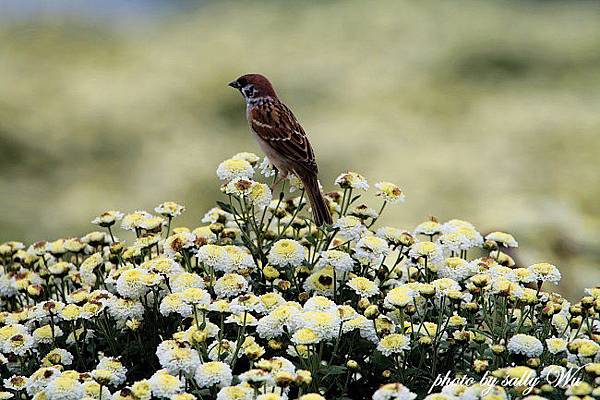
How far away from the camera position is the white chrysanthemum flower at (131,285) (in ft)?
6.08

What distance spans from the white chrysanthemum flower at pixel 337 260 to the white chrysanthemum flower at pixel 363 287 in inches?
2.2

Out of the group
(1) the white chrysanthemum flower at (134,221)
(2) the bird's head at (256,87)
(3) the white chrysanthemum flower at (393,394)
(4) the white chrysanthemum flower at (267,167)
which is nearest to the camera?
(3) the white chrysanthemum flower at (393,394)

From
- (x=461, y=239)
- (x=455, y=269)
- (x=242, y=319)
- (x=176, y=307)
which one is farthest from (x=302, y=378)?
(x=461, y=239)

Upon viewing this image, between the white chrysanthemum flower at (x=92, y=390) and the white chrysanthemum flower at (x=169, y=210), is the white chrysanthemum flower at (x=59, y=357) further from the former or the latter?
the white chrysanthemum flower at (x=169, y=210)

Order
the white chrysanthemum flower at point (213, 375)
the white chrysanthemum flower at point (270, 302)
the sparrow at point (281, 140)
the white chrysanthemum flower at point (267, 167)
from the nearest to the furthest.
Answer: the white chrysanthemum flower at point (213, 375)
the white chrysanthemum flower at point (270, 302)
the sparrow at point (281, 140)
the white chrysanthemum flower at point (267, 167)

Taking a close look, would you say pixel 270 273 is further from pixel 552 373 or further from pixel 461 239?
pixel 552 373

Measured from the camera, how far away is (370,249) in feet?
6.42

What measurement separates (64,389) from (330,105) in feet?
12.4

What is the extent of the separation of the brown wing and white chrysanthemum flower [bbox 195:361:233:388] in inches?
33.0

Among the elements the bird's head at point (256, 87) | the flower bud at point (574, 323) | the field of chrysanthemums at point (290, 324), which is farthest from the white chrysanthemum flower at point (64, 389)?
the bird's head at point (256, 87)

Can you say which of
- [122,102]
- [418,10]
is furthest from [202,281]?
[418,10]

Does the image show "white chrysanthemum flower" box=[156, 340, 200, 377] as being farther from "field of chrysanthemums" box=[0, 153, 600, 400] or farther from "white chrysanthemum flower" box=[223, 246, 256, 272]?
"white chrysanthemum flower" box=[223, 246, 256, 272]

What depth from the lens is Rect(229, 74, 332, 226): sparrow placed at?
88.4 inches

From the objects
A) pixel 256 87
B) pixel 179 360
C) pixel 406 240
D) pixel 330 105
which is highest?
pixel 330 105
